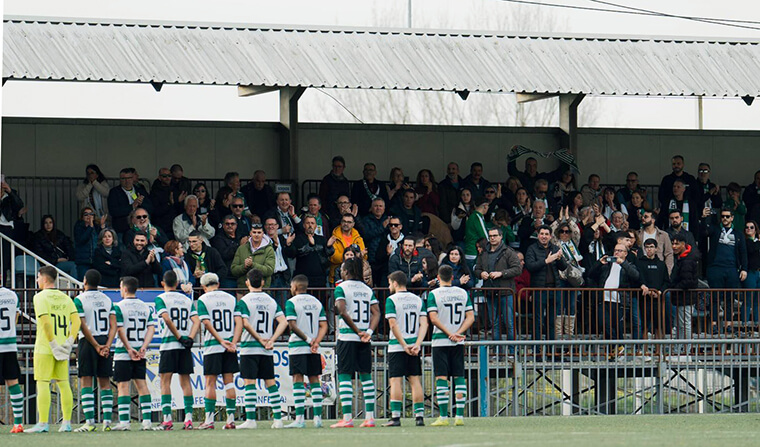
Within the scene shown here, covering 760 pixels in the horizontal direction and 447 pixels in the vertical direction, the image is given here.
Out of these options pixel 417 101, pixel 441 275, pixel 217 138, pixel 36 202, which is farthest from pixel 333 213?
pixel 417 101

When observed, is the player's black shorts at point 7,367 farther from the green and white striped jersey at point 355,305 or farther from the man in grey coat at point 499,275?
the man in grey coat at point 499,275

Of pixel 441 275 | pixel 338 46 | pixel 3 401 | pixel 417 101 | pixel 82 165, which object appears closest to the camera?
pixel 441 275

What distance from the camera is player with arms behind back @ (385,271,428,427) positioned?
15875 mm

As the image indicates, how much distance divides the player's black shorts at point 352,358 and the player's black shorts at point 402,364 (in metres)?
0.43

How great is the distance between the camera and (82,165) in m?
23.5

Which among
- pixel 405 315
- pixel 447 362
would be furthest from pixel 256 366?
pixel 447 362

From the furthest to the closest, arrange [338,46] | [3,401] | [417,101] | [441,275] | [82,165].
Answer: [417,101] → [82,165] → [338,46] → [3,401] → [441,275]

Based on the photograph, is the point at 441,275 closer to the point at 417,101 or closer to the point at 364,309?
the point at 364,309

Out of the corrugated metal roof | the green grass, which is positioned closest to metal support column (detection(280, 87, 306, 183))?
the corrugated metal roof

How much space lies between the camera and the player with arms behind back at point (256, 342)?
16250 millimetres

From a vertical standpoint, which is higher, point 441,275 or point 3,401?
point 441,275

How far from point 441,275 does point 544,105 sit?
39763 mm

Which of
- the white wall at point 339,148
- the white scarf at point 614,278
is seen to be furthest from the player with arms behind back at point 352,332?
the white wall at point 339,148

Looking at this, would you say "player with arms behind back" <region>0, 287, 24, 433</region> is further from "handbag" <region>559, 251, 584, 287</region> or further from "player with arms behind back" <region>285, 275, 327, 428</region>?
"handbag" <region>559, 251, 584, 287</region>
